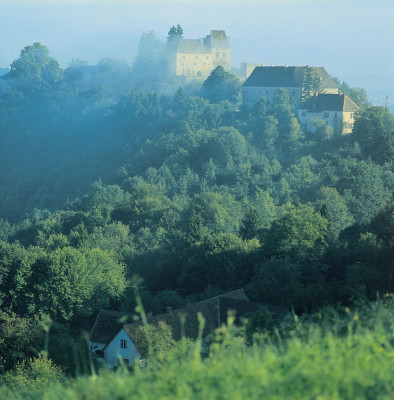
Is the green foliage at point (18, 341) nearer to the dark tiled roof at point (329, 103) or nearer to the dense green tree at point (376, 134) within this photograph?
the dense green tree at point (376, 134)

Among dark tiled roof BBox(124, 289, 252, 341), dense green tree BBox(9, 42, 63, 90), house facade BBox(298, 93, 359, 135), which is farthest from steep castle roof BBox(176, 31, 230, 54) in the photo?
dark tiled roof BBox(124, 289, 252, 341)

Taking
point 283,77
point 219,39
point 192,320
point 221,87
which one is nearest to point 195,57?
point 219,39

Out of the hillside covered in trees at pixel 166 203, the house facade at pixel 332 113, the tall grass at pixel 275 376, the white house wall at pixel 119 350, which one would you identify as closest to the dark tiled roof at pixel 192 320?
the white house wall at pixel 119 350

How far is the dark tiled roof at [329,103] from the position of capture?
5759 centimetres

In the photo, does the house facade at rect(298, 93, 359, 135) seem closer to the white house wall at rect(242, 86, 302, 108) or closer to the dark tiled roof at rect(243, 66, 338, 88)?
the white house wall at rect(242, 86, 302, 108)

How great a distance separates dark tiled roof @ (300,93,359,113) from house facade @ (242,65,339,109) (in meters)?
1.37

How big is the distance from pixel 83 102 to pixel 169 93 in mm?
12633

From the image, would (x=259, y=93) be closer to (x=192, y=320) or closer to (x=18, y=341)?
(x=192, y=320)

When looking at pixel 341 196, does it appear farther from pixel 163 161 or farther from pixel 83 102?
pixel 83 102

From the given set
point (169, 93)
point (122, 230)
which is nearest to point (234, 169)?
point (122, 230)

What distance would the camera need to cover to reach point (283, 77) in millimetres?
66125

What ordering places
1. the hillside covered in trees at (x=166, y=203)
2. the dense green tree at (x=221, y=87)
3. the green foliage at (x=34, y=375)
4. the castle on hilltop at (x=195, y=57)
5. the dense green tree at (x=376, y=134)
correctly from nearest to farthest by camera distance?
the green foliage at (x=34, y=375), the hillside covered in trees at (x=166, y=203), the dense green tree at (x=376, y=134), the dense green tree at (x=221, y=87), the castle on hilltop at (x=195, y=57)

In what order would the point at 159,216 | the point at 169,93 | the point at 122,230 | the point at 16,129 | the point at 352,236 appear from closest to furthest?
1. the point at 352,236
2. the point at 122,230
3. the point at 159,216
4. the point at 169,93
5. the point at 16,129

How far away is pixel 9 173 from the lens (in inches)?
2955
